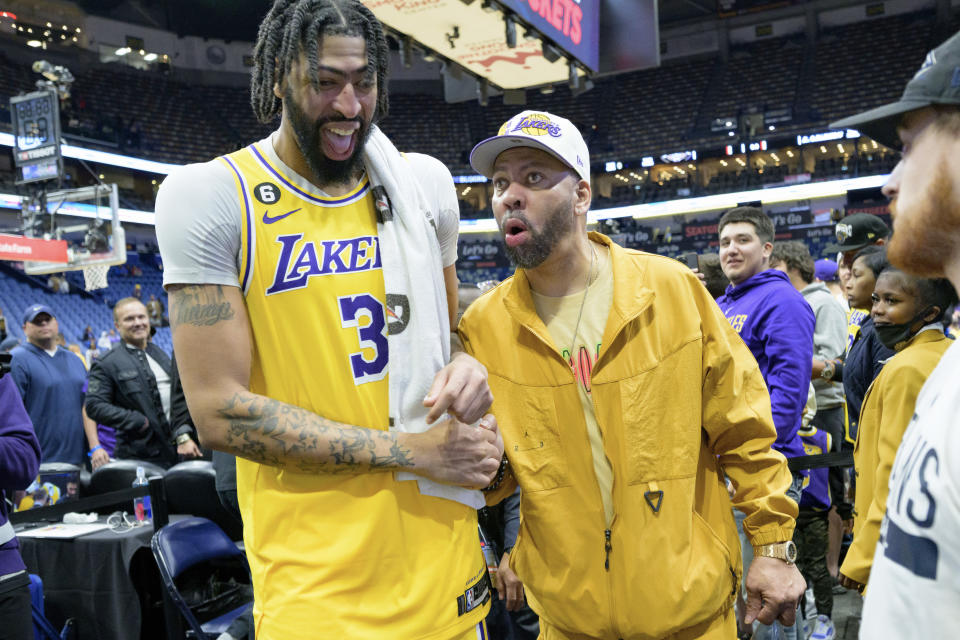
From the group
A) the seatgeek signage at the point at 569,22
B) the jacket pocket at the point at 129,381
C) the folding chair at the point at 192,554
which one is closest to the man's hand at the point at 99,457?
the jacket pocket at the point at 129,381

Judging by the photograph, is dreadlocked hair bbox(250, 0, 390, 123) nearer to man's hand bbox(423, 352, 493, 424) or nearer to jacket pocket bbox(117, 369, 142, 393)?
man's hand bbox(423, 352, 493, 424)

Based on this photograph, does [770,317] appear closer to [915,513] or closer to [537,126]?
[537,126]

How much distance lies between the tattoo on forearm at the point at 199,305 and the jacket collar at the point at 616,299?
2.63 feet

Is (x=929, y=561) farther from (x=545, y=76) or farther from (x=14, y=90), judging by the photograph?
(x=14, y=90)

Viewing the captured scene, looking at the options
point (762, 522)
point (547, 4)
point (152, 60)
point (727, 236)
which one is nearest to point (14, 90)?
point (152, 60)

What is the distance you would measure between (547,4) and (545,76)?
2.39 metres

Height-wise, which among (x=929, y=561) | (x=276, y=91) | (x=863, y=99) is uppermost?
(x=863, y=99)

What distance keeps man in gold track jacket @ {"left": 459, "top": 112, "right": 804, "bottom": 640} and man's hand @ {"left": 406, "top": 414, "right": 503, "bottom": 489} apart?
1.44 feet

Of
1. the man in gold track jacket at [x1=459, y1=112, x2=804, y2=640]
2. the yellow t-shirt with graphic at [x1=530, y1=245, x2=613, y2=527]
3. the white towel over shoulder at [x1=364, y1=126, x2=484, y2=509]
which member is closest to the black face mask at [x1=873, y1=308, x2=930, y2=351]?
the man in gold track jacket at [x1=459, y1=112, x2=804, y2=640]

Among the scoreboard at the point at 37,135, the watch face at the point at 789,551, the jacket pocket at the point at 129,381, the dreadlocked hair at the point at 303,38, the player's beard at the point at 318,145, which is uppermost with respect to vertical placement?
the scoreboard at the point at 37,135

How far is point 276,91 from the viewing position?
157cm

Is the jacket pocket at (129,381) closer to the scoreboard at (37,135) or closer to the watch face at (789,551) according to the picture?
the watch face at (789,551)

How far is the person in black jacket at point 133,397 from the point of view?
17.5ft

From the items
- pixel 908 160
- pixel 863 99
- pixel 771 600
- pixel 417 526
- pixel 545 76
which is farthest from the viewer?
pixel 863 99
